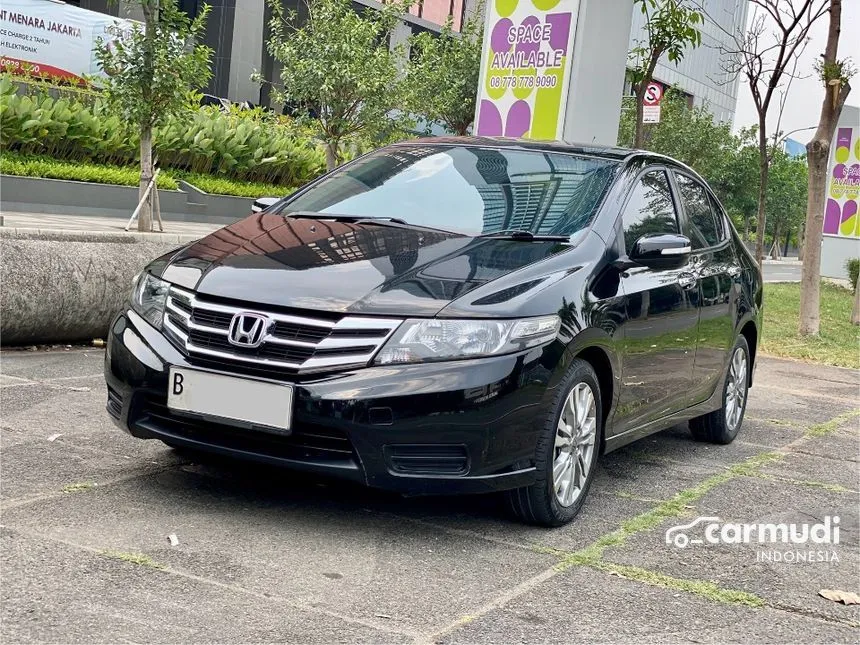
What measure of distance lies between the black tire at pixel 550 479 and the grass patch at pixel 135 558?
1459mm

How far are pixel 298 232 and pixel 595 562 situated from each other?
187 cm

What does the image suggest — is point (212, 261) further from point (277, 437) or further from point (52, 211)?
point (52, 211)

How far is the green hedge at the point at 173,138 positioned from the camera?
21.7m

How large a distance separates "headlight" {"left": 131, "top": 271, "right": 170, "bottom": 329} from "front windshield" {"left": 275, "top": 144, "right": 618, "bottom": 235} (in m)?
0.97

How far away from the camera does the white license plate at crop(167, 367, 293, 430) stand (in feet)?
13.5

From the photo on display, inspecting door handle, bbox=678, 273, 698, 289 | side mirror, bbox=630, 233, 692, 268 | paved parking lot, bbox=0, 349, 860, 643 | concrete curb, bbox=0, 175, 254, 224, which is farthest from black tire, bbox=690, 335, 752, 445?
concrete curb, bbox=0, 175, 254, 224

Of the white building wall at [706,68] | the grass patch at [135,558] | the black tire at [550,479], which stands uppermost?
the white building wall at [706,68]

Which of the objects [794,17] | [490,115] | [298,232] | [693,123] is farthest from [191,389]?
[693,123]

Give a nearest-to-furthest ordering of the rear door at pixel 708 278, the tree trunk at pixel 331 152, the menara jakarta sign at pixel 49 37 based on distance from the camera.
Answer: the rear door at pixel 708 278 < the tree trunk at pixel 331 152 < the menara jakarta sign at pixel 49 37

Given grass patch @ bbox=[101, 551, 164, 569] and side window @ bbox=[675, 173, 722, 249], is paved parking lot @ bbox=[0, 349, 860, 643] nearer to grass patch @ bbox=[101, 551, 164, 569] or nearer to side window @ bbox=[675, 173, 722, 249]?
grass patch @ bbox=[101, 551, 164, 569]

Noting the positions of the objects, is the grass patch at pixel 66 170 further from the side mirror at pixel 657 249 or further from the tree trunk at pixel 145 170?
the side mirror at pixel 657 249

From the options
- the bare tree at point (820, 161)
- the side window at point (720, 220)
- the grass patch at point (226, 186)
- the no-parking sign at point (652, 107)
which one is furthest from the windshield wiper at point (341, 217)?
the grass patch at point (226, 186)

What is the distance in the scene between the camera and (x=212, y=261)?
4.63 m

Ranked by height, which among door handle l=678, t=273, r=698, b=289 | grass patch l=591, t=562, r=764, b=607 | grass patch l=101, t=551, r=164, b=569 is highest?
door handle l=678, t=273, r=698, b=289
